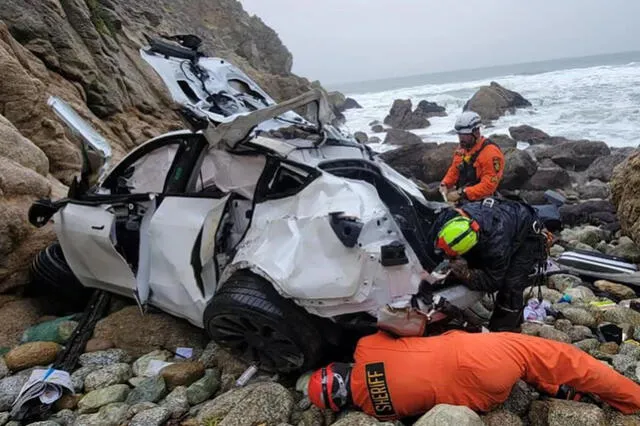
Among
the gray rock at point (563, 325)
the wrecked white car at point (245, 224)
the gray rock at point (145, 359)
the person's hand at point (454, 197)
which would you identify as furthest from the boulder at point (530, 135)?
the gray rock at point (145, 359)

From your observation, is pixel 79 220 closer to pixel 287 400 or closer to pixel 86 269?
pixel 86 269

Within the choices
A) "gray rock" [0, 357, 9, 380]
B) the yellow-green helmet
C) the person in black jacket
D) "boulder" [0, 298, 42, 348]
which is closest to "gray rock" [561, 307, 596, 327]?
the person in black jacket

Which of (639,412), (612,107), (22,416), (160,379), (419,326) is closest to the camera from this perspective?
(639,412)

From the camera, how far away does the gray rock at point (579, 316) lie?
13.5ft

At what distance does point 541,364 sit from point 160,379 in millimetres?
2382

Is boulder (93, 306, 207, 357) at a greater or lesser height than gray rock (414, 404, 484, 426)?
lesser

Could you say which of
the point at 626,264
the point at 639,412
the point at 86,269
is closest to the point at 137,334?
the point at 86,269

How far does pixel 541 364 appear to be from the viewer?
2.68m

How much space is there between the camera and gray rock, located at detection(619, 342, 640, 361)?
3.36 meters

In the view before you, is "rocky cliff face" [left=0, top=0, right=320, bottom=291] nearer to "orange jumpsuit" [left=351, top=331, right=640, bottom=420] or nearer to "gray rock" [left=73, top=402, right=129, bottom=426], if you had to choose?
"gray rock" [left=73, top=402, right=129, bottom=426]

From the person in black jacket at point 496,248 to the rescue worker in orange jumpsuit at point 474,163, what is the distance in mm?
2294

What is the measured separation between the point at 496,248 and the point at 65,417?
2924 millimetres

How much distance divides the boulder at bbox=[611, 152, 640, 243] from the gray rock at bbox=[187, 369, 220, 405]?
4841mm

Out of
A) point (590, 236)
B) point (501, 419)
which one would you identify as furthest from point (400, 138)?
point (501, 419)
